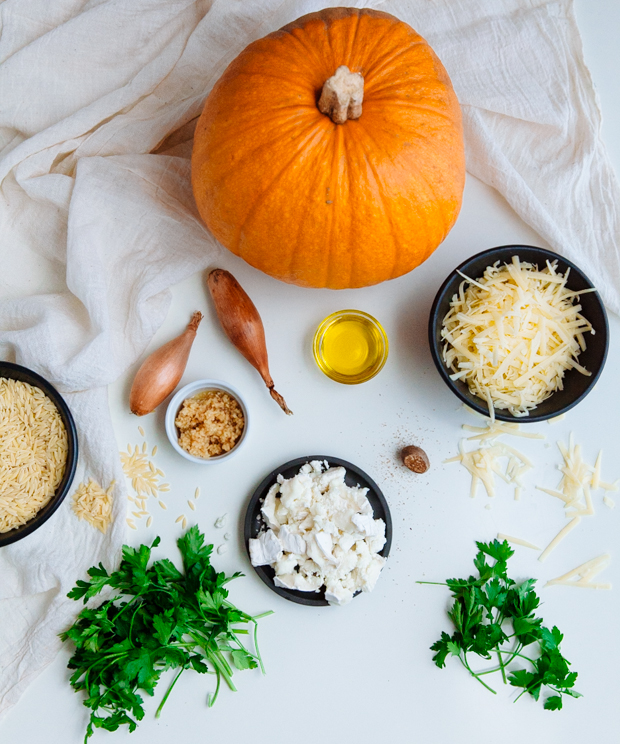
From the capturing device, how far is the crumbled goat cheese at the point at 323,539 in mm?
1447

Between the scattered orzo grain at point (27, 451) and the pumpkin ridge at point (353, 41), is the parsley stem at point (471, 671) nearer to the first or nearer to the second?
the scattered orzo grain at point (27, 451)

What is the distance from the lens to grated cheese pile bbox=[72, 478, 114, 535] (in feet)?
4.97

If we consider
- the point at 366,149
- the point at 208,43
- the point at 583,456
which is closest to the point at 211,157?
the point at 366,149

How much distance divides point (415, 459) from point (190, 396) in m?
Answer: 0.56

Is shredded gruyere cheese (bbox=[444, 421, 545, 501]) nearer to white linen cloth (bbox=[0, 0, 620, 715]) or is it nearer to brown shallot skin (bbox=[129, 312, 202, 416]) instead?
white linen cloth (bbox=[0, 0, 620, 715])

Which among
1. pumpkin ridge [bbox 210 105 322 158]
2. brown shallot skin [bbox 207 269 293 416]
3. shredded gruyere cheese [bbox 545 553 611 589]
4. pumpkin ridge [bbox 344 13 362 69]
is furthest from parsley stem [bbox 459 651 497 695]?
pumpkin ridge [bbox 344 13 362 69]

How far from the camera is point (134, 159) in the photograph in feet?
4.97

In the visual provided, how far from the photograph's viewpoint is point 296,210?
4.02 feet

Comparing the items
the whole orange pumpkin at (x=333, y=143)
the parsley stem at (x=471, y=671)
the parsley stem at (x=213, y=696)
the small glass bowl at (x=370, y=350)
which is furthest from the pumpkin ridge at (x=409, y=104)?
the parsley stem at (x=213, y=696)

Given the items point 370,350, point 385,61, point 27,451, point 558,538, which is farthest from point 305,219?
point 558,538

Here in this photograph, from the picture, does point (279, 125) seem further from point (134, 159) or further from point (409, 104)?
point (134, 159)

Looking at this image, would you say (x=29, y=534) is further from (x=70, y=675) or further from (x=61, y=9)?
(x=61, y=9)

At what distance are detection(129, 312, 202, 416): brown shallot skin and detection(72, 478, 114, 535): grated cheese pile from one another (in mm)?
210

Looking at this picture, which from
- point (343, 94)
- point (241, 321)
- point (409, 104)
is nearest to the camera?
point (343, 94)
